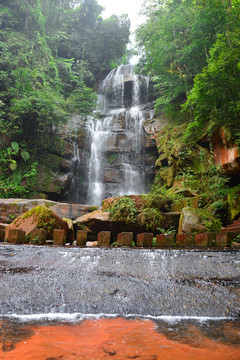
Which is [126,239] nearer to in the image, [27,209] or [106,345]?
[106,345]

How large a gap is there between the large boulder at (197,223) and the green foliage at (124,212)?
182 cm

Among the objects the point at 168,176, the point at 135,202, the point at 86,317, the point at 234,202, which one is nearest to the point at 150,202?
the point at 135,202

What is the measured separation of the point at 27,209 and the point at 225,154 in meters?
8.99

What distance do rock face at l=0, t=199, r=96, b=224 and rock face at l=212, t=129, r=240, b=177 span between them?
6.77m

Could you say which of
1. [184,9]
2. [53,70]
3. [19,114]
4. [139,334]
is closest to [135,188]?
[19,114]

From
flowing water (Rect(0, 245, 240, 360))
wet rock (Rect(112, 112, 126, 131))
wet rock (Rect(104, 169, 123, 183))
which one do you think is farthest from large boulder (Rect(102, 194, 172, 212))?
wet rock (Rect(112, 112, 126, 131))

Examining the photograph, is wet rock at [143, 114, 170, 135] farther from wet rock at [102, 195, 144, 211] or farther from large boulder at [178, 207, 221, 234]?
large boulder at [178, 207, 221, 234]

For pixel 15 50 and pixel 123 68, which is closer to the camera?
pixel 15 50

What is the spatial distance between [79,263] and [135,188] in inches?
544

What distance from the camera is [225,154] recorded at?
8297mm

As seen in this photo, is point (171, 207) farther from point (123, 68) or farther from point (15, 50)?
point (123, 68)

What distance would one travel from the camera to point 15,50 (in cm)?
1755

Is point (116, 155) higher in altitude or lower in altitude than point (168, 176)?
higher

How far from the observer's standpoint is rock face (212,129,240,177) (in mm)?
7587
